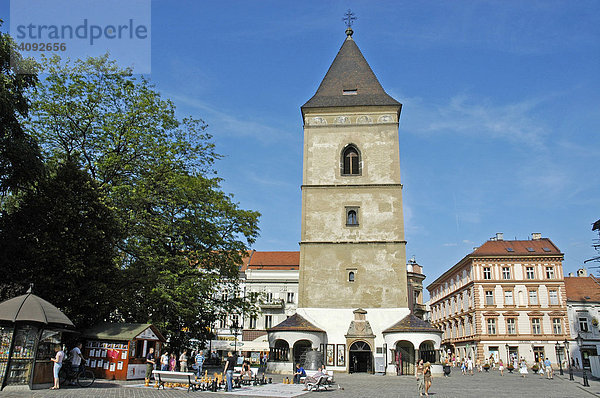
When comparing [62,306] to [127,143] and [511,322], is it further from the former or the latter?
[511,322]

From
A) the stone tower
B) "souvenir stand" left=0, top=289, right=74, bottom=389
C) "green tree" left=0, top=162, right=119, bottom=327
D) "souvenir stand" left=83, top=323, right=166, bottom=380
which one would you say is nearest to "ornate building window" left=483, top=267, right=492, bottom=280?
the stone tower

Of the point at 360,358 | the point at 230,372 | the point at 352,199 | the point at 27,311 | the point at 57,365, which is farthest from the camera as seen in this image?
the point at 352,199

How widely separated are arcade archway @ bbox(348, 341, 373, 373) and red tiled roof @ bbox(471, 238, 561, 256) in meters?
28.9

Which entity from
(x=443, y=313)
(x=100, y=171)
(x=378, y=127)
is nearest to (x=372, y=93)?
(x=378, y=127)

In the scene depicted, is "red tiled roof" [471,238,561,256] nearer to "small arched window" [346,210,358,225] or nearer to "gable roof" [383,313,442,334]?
"small arched window" [346,210,358,225]

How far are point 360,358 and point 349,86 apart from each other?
19206 millimetres

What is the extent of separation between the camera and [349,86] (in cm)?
3675

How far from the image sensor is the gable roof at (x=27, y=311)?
Answer: 1420 cm

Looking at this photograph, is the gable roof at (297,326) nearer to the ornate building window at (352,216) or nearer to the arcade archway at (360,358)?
the arcade archway at (360,358)

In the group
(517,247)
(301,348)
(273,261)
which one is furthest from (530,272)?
(301,348)

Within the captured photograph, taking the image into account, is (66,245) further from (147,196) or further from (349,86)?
(349,86)

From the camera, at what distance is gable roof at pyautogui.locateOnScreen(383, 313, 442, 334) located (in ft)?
93.8

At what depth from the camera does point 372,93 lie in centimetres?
3619

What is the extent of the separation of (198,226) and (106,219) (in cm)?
487
